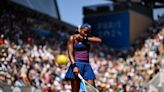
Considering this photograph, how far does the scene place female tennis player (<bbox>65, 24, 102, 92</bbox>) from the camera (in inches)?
307

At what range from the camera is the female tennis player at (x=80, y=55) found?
7790 mm

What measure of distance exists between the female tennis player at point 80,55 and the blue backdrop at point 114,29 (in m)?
21.4

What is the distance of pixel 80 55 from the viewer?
310 inches

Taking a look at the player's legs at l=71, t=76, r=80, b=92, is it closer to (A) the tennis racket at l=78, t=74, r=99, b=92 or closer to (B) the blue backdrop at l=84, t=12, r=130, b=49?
(A) the tennis racket at l=78, t=74, r=99, b=92

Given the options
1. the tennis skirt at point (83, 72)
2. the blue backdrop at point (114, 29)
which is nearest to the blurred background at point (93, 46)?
the blue backdrop at point (114, 29)

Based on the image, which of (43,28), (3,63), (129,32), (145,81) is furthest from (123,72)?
(3,63)

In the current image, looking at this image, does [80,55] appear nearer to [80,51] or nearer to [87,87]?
[80,51]

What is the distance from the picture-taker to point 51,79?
704 inches

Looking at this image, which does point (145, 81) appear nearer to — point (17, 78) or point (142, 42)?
point (142, 42)

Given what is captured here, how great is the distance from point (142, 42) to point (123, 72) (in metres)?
6.21

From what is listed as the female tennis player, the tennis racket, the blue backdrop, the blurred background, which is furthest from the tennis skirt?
the blue backdrop

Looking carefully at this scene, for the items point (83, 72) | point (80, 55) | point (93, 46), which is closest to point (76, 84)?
point (83, 72)

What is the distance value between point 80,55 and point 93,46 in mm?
19316

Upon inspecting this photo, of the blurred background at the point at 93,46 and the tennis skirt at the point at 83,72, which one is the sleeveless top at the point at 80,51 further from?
the blurred background at the point at 93,46
